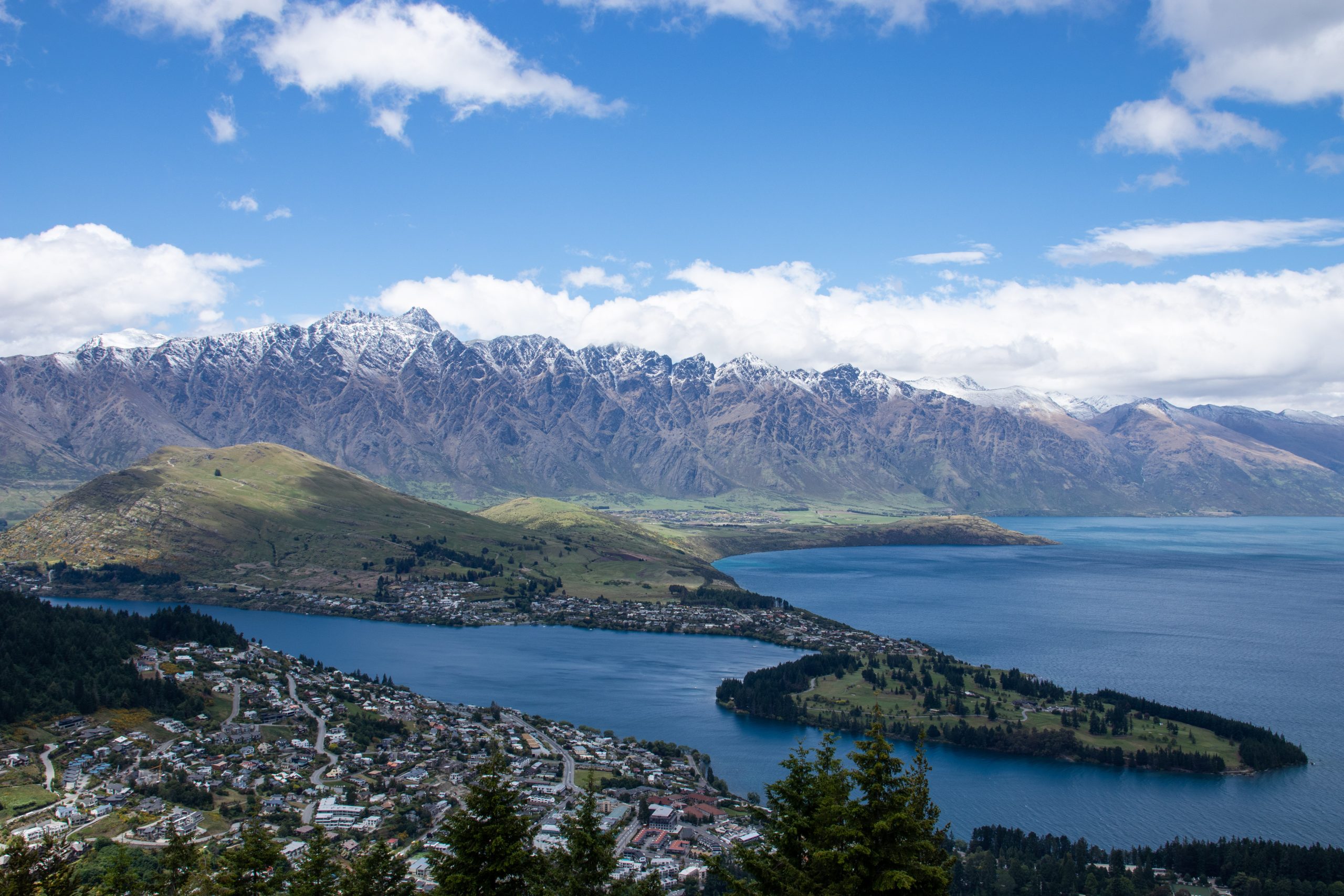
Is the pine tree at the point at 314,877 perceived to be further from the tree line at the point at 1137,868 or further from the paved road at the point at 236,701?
the paved road at the point at 236,701

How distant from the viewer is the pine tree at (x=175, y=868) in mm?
34025

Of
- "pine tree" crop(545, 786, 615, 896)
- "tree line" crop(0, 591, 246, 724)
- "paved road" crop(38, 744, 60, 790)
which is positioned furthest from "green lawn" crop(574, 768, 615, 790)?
"pine tree" crop(545, 786, 615, 896)

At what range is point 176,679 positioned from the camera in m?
104

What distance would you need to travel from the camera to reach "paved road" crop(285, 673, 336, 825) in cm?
7331

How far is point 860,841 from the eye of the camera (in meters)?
23.9

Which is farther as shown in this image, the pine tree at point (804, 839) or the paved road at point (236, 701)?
the paved road at point (236, 701)

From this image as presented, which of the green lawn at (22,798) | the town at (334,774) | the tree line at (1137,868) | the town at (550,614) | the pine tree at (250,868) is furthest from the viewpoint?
the town at (550,614)

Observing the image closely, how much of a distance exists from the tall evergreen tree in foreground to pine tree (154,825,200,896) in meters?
21.2

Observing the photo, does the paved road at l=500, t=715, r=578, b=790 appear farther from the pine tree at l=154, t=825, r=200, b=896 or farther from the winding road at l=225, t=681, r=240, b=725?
the pine tree at l=154, t=825, r=200, b=896

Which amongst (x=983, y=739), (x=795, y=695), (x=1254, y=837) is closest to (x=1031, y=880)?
(x=1254, y=837)

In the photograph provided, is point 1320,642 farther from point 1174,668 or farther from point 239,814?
point 239,814

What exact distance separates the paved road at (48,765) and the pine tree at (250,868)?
5492 centimetres

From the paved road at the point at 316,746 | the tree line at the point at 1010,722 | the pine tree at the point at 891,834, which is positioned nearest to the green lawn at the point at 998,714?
the tree line at the point at 1010,722

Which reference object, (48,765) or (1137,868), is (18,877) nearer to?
(48,765)
